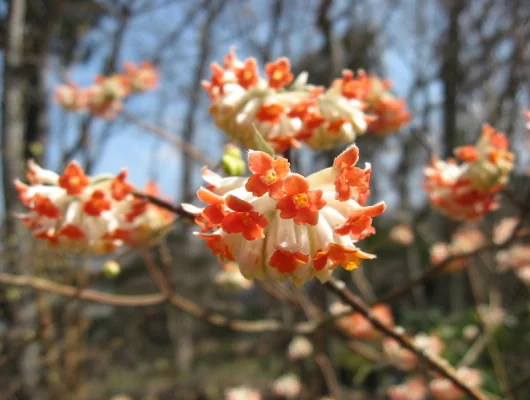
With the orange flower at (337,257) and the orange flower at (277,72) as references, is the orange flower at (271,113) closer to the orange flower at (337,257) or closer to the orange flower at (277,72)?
the orange flower at (277,72)

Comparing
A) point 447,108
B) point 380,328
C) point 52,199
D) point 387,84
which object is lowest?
point 380,328

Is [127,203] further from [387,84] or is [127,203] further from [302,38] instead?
[302,38]

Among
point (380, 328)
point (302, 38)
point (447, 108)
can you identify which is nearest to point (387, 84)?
point (380, 328)

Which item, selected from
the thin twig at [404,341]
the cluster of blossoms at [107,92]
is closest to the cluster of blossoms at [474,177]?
the thin twig at [404,341]

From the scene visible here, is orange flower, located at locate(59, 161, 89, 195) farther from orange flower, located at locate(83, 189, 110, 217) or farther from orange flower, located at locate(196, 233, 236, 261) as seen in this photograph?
orange flower, located at locate(196, 233, 236, 261)

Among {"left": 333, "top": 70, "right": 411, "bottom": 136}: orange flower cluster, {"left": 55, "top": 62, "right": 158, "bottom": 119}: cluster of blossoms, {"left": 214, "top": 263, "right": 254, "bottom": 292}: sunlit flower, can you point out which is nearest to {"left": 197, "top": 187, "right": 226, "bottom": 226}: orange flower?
{"left": 333, "top": 70, "right": 411, "bottom": 136}: orange flower cluster

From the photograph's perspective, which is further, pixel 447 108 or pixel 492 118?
pixel 447 108

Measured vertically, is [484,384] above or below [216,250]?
below
